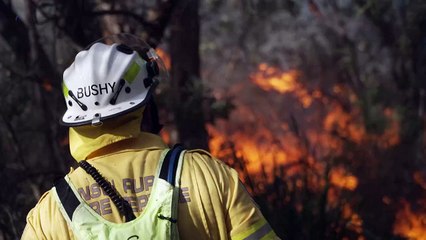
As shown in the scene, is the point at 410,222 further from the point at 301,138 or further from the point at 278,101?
the point at 278,101

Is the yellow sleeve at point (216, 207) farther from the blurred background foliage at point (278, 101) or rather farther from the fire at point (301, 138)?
the fire at point (301, 138)

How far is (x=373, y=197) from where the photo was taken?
9766mm

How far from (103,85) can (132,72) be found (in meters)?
0.12

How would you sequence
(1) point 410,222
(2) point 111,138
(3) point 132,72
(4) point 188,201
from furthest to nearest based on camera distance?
(1) point 410,222, (3) point 132,72, (2) point 111,138, (4) point 188,201

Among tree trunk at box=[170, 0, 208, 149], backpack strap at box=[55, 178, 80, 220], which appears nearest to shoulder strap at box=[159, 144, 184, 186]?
backpack strap at box=[55, 178, 80, 220]

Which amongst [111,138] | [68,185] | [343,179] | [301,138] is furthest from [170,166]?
[343,179]

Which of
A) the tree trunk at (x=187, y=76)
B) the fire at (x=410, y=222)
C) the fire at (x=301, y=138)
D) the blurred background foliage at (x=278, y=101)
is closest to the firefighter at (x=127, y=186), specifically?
the blurred background foliage at (x=278, y=101)

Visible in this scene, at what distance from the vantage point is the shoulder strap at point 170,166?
2.44 metres

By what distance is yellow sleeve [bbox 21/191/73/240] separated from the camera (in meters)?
2.42

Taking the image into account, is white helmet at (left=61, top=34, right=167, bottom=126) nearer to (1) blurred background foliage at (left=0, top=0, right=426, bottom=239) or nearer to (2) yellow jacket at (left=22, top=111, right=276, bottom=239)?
(2) yellow jacket at (left=22, top=111, right=276, bottom=239)

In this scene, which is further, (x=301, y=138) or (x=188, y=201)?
(x=301, y=138)

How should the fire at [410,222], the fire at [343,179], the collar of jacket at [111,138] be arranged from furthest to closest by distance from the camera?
the fire at [343,179] → the fire at [410,222] → the collar of jacket at [111,138]

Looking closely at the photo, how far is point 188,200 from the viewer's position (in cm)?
242

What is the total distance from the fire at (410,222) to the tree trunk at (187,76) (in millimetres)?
3216
